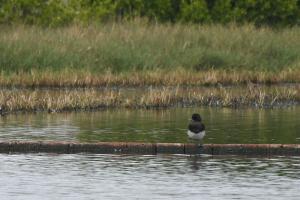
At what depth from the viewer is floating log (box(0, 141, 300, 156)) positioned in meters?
16.9

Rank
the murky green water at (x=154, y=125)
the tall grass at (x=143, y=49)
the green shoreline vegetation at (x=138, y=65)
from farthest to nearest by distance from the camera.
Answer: the tall grass at (x=143, y=49)
the green shoreline vegetation at (x=138, y=65)
the murky green water at (x=154, y=125)

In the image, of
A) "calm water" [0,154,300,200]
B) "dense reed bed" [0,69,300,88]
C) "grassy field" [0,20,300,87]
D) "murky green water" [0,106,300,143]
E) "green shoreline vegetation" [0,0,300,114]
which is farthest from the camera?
"grassy field" [0,20,300,87]

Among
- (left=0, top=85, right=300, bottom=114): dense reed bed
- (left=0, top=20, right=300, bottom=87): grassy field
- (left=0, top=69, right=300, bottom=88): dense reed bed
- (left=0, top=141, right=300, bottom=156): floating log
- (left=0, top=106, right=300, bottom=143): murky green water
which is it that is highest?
(left=0, top=20, right=300, bottom=87): grassy field

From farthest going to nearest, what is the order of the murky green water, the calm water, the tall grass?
the tall grass < the murky green water < the calm water

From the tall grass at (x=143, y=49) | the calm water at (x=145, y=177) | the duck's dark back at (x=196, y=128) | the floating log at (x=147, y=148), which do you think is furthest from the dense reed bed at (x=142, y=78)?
the calm water at (x=145, y=177)

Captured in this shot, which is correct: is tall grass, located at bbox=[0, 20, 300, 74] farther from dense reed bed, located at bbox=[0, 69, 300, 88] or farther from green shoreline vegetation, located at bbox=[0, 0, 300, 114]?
dense reed bed, located at bbox=[0, 69, 300, 88]

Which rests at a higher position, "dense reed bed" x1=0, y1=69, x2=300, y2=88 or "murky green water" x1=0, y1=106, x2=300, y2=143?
"dense reed bed" x1=0, y1=69, x2=300, y2=88

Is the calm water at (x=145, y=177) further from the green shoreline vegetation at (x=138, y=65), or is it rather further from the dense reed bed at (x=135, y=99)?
the green shoreline vegetation at (x=138, y=65)

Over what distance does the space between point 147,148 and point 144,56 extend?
715 inches

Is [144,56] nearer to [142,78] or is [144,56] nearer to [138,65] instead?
[138,65]

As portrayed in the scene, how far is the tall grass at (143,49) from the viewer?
3397cm

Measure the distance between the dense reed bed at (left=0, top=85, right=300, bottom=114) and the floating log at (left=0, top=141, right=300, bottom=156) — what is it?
7129mm

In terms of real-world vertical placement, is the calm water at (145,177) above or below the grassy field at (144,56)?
below

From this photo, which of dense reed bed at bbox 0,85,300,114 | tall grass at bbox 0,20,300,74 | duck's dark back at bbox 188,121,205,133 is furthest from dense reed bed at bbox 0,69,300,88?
duck's dark back at bbox 188,121,205,133
